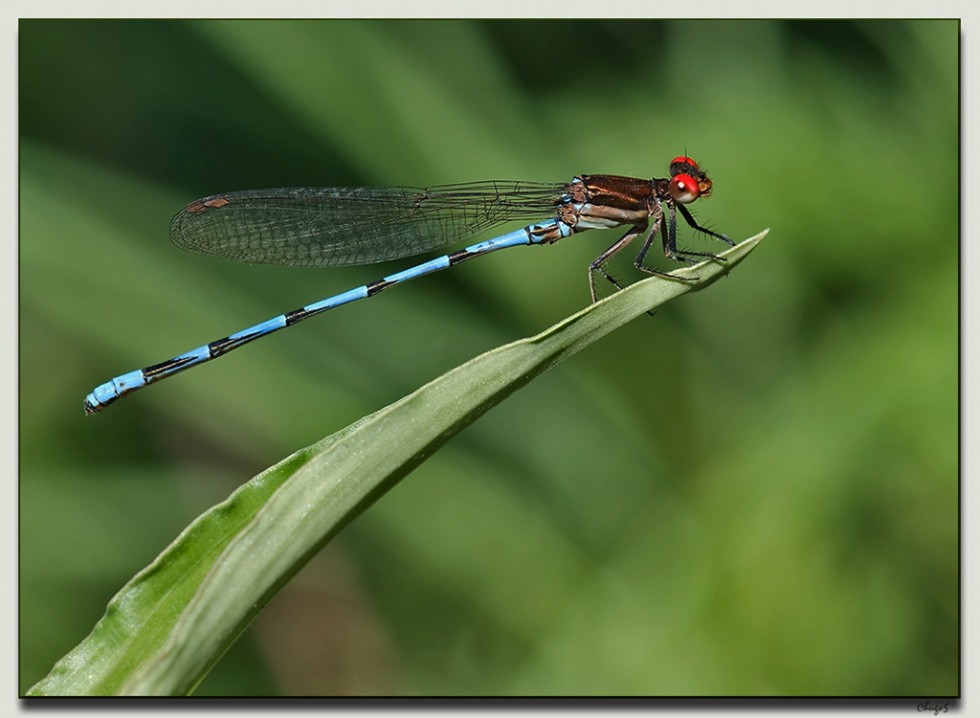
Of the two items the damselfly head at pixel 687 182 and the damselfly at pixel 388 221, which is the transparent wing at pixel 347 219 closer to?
the damselfly at pixel 388 221

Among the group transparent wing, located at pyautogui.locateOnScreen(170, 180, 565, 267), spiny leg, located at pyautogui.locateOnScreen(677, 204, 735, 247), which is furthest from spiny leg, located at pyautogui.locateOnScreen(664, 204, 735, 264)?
transparent wing, located at pyautogui.locateOnScreen(170, 180, 565, 267)

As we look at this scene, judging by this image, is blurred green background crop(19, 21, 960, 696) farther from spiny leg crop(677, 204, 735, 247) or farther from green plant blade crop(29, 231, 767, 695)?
green plant blade crop(29, 231, 767, 695)

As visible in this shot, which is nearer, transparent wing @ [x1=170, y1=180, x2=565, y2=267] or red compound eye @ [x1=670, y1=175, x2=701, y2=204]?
red compound eye @ [x1=670, y1=175, x2=701, y2=204]

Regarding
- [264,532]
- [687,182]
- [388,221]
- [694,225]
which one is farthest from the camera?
[388,221]

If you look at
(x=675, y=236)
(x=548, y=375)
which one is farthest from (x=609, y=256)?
(x=548, y=375)

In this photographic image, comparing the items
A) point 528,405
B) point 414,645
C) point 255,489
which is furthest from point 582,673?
point 255,489

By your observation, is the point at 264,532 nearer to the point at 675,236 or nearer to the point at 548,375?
the point at 675,236

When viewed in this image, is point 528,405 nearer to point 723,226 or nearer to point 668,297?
point 723,226
